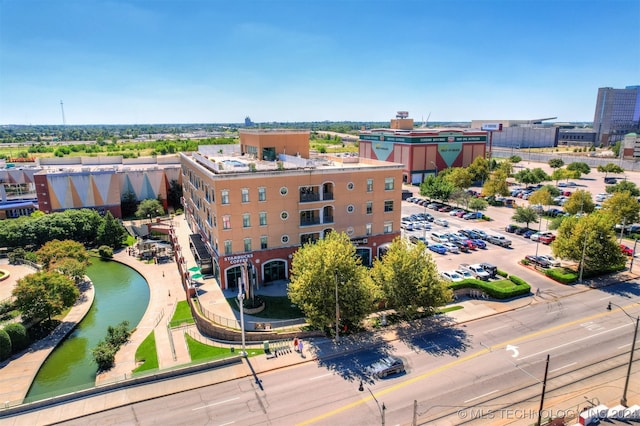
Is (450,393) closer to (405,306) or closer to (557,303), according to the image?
(405,306)

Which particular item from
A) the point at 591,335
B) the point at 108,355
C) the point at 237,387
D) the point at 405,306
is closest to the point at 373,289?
the point at 405,306

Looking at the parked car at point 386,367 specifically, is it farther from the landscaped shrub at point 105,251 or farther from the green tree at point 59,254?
the landscaped shrub at point 105,251

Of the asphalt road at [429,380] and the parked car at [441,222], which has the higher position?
the parked car at [441,222]

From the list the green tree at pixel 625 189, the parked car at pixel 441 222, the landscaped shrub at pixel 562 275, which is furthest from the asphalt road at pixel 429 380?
the green tree at pixel 625 189

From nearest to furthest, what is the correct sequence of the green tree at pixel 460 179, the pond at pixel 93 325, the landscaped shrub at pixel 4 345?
1. the pond at pixel 93 325
2. the landscaped shrub at pixel 4 345
3. the green tree at pixel 460 179

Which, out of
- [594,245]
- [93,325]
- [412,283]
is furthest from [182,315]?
[594,245]

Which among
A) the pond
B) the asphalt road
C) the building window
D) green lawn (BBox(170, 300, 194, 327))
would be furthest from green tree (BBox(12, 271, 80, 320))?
the building window

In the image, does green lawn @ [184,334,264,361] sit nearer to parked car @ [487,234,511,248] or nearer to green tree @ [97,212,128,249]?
green tree @ [97,212,128,249]
